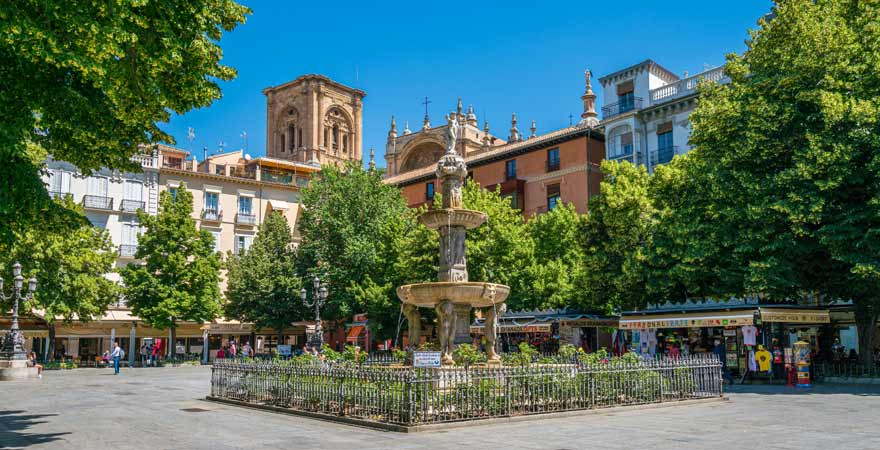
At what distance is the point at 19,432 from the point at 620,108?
39965 mm

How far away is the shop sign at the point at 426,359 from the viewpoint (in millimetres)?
13680

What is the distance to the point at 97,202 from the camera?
4919 cm

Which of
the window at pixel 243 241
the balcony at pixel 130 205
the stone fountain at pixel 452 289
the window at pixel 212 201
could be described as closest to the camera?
the stone fountain at pixel 452 289

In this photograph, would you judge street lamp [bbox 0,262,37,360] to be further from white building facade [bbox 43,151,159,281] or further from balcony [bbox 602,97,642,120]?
balcony [bbox 602,97,642,120]

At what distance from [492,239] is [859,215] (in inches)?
711

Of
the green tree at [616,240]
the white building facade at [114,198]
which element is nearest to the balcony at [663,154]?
the green tree at [616,240]

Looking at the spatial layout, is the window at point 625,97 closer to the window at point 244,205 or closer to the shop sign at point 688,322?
the shop sign at point 688,322

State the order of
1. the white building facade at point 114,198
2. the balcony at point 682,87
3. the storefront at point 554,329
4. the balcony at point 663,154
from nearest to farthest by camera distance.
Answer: the storefront at point 554,329 < the balcony at point 682,87 < the balcony at point 663,154 < the white building facade at point 114,198

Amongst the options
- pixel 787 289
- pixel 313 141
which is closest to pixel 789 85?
pixel 787 289

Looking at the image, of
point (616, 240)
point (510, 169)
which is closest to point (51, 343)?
point (510, 169)

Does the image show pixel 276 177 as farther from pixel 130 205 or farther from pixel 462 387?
pixel 462 387

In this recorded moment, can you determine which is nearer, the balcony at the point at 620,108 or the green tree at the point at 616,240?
the green tree at the point at 616,240

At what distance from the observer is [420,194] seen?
60.4 meters

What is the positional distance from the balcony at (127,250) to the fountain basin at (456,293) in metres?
37.4
